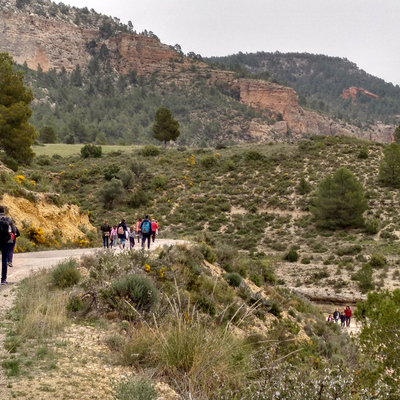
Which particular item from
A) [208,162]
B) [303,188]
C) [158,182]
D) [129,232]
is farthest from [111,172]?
[129,232]

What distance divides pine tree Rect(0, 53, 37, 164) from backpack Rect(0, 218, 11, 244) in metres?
17.7

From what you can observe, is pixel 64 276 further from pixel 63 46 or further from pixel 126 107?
pixel 63 46

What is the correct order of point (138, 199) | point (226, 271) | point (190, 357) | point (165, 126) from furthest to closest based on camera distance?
point (165, 126)
point (138, 199)
point (226, 271)
point (190, 357)

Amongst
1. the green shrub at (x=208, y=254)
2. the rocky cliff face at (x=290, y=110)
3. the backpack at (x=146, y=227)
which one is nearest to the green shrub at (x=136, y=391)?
the green shrub at (x=208, y=254)

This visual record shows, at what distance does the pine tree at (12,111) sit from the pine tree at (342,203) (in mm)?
21802

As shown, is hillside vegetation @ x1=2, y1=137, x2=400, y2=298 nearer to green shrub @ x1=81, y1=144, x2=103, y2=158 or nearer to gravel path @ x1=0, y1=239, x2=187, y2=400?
green shrub @ x1=81, y1=144, x2=103, y2=158

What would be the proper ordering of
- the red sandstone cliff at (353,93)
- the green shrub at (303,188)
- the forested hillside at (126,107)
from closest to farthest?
1. the green shrub at (303,188)
2. the forested hillside at (126,107)
3. the red sandstone cliff at (353,93)

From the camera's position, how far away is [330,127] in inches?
4695

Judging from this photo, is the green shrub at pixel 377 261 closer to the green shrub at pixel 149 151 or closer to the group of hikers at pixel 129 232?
the group of hikers at pixel 129 232

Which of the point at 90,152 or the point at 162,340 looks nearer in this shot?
the point at 162,340

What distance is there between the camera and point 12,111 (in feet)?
81.2

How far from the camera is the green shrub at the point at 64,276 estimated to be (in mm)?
8523

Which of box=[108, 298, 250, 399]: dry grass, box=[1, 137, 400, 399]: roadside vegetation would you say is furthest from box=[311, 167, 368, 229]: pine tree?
box=[108, 298, 250, 399]: dry grass

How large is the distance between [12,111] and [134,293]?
2094 cm
